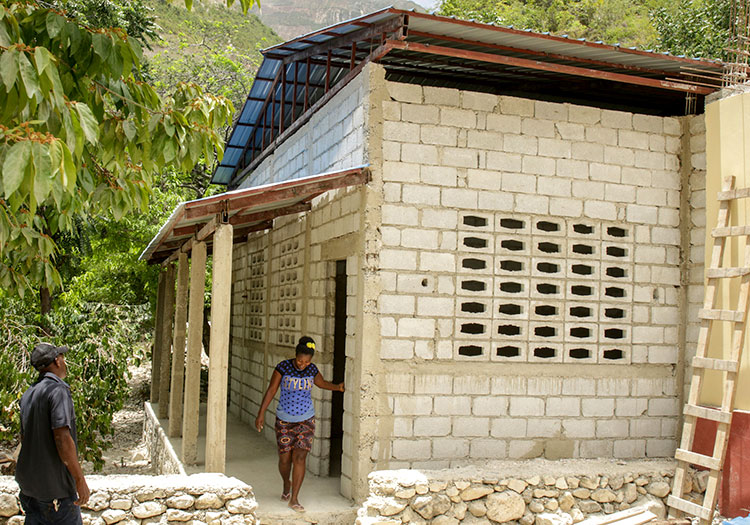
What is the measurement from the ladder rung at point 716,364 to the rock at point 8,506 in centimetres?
641

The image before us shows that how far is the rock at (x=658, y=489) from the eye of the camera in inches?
278

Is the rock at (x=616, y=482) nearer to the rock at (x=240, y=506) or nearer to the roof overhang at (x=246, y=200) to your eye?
the rock at (x=240, y=506)

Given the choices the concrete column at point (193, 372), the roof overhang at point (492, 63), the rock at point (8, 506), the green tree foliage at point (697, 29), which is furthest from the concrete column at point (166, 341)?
the green tree foliage at point (697, 29)

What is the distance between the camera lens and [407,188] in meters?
7.26

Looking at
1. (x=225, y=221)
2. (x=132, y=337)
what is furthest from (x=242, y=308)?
(x=225, y=221)

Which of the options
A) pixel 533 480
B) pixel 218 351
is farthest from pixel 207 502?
pixel 533 480

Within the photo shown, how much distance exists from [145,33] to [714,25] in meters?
14.2

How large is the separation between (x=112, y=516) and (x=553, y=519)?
3.98 meters

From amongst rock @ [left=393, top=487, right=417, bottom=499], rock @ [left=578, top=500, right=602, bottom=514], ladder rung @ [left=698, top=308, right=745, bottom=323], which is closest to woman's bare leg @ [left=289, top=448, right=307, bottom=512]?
rock @ [left=393, top=487, right=417, bottom=499]

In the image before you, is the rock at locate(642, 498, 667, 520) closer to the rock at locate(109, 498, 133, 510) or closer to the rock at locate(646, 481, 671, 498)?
the rock at locate(646, 481, 671, 498)

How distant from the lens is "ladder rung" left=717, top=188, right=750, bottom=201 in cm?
700

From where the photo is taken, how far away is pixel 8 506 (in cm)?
602

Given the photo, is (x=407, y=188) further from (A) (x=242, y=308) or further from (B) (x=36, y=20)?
(A) (x=242, y=308)

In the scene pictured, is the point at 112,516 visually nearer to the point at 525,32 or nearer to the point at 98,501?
the point at 98,501
